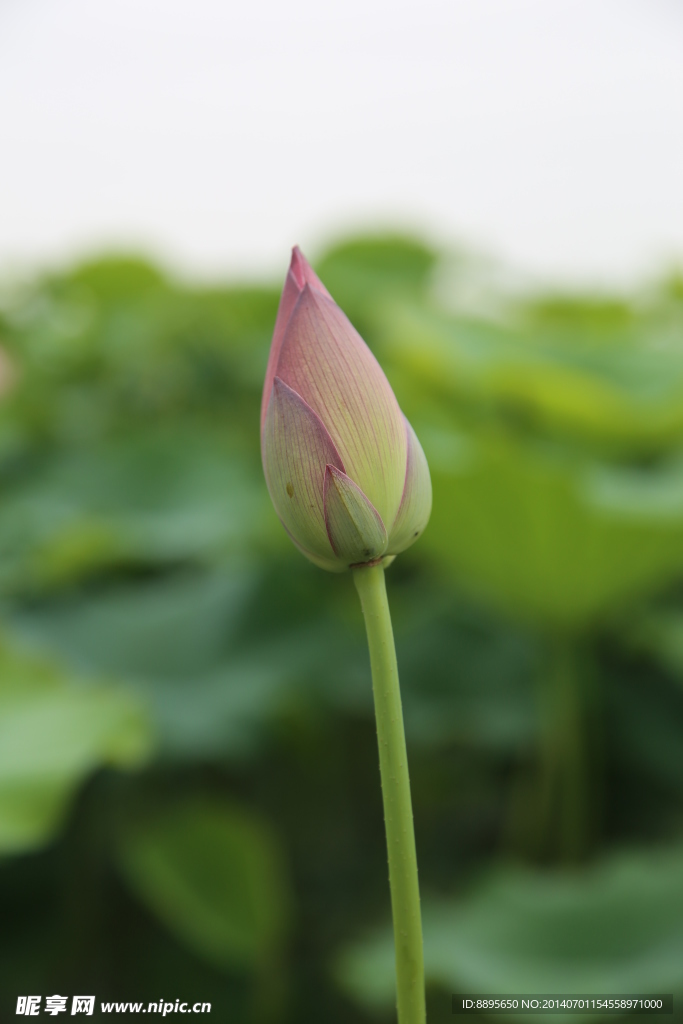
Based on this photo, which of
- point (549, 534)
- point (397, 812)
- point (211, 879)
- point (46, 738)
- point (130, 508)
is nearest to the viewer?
point (397, 812)

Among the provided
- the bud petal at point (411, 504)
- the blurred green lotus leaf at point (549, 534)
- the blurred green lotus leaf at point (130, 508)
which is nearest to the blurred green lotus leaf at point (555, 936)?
the blurred green lotus leaf at point (549, 534)

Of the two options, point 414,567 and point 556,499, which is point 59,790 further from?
point 414,567

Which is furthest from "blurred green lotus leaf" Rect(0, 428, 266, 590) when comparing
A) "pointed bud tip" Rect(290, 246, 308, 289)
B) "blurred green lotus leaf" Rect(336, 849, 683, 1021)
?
"pointed bud tip" Rect(290, 246, 308, 289)

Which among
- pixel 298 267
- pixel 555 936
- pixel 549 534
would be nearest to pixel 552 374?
pixel 549 534

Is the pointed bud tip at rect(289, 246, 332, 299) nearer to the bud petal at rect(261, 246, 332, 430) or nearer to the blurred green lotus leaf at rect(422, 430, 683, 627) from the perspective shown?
the bud petal at rect(261, 246, 332, 430)

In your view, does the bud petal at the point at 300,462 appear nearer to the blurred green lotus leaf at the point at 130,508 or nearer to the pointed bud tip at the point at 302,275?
the pointed bud tip at the point at 302,275

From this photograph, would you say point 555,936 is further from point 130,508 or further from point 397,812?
point 130,508

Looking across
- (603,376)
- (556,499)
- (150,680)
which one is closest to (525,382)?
(556,499)
